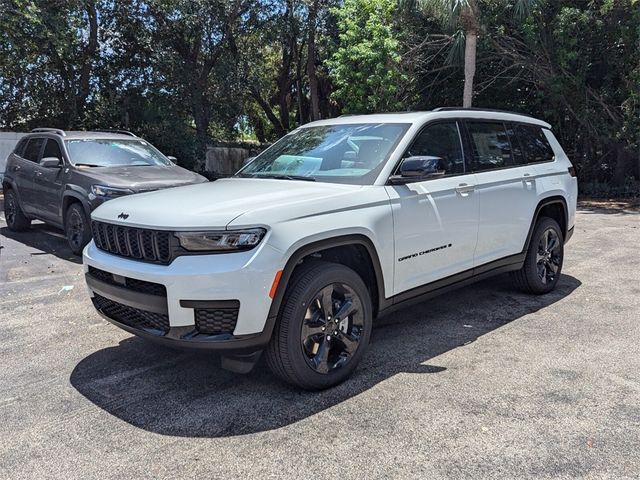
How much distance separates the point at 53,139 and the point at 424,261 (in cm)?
705

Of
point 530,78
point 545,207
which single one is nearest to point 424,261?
point 545,207

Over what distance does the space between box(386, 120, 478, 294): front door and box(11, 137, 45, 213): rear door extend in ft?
23.2

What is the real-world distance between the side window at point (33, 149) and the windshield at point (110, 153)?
38.7 inches

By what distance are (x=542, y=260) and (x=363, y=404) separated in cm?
325

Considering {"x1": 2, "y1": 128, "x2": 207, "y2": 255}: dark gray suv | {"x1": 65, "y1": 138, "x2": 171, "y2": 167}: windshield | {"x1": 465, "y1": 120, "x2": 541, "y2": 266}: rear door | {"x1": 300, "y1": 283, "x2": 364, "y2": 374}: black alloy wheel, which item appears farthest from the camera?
{"x1": 65, "y1": 138, "x2": 171, "y2": 167}: windshield

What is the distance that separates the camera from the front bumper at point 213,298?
Result: 322cm

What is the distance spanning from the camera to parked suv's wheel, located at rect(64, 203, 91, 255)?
758cm

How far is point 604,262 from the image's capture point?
7590 mm

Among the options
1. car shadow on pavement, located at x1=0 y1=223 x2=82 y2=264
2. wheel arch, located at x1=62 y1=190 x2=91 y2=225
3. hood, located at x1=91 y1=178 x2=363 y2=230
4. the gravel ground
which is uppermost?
hood, located at x1=91 y1=178 x2=363 y2=230

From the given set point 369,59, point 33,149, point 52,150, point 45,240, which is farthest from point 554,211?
point 369,59

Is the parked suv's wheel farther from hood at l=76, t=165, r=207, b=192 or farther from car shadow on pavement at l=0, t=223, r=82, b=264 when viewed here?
hood at l=76, t=165, r=207, b=192

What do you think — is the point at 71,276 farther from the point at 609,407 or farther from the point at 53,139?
the point at 609,407

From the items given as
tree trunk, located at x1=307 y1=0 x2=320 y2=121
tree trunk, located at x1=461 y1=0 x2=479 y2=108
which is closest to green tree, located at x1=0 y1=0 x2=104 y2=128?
tree trunk, located at x1=307 y1=0 x2=320 y2=121

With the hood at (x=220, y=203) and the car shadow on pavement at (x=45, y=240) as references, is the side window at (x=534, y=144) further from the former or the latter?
the car shadow on pavement at (x=45, y=240)
